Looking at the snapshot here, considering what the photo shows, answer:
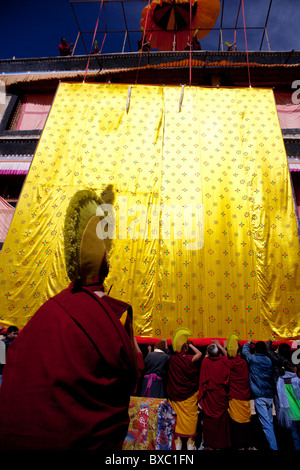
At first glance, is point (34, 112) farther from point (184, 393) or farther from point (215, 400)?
point (215, 400)

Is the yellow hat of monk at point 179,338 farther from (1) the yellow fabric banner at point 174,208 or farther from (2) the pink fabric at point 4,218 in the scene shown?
(2) the pink fabric at point 4,218

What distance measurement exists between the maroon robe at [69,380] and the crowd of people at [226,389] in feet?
9.31

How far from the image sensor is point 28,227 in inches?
185

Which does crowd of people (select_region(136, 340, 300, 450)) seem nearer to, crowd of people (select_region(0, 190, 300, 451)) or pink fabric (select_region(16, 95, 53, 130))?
crowd of people (select_region(0, 190, 300, 451))

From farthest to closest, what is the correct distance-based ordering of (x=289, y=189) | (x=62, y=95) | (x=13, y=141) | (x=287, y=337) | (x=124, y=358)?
(x=13, y=141) → (x=62, y=95) → (x=289, y=189) → (x=287, y=337) → (x=124, y=358)

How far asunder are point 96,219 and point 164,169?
383 cm

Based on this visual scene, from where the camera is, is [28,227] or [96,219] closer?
[96,219]

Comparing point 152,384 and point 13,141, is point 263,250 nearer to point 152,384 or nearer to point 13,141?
point 152,384

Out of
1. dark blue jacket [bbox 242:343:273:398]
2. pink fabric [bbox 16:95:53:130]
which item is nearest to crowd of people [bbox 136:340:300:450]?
dark blue jacket [bbox 242:343:273:398]

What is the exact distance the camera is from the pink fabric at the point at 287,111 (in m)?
6.66

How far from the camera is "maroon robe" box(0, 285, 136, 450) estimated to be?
2.81 feet

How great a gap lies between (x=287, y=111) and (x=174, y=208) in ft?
16.6

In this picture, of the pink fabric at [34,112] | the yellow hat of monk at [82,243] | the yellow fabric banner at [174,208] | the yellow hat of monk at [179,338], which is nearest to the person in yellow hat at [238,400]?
the yellow fabric banner at [174,208]
